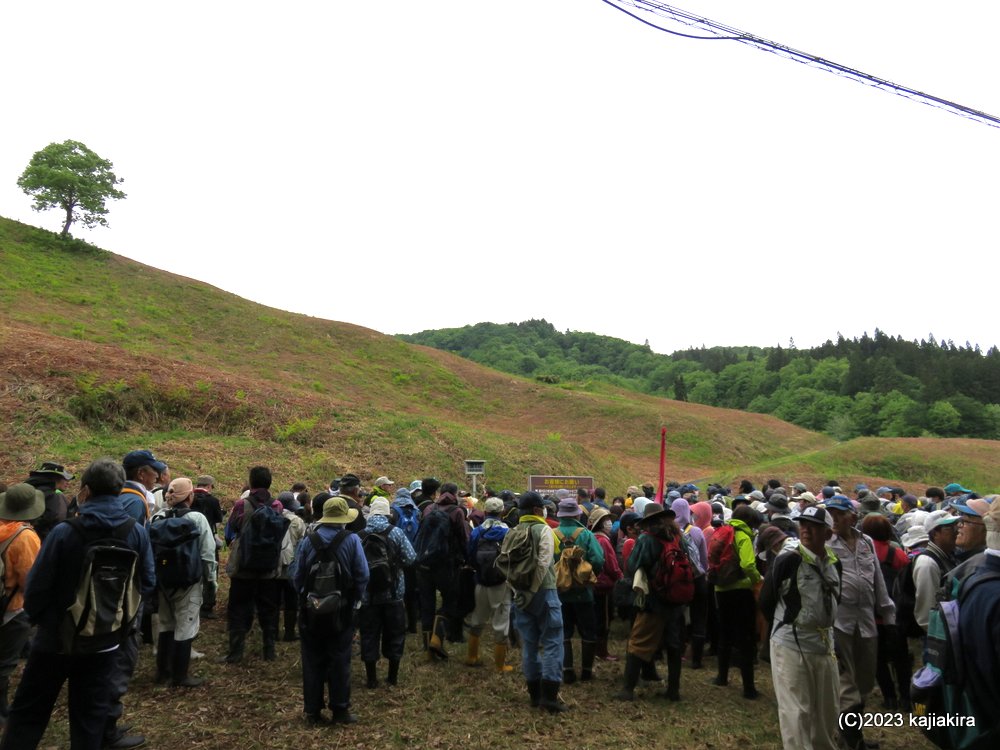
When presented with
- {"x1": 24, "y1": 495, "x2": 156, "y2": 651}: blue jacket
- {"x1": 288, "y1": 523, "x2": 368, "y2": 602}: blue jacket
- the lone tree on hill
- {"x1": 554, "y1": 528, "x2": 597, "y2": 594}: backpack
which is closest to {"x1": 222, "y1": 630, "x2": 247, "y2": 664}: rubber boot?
{"x1": 288, "y1": 523, "x2": 368, "y2": 602}: blue jacket

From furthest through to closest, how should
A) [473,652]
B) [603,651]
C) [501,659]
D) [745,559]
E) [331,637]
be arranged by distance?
1. [603,651]
2. [473,652]
3. [501,659]
4. [745,559]
5. [331,637]

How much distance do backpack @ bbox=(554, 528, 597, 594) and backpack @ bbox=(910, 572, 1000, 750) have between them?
3547 millimetres

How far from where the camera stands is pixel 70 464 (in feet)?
47.6

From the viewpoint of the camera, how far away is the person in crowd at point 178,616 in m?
6.23

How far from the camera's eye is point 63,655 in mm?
3936

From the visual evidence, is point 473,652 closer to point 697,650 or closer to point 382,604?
point 382,604

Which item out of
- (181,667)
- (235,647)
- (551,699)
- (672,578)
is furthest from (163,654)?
(672,578)

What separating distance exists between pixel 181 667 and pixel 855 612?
246 inches

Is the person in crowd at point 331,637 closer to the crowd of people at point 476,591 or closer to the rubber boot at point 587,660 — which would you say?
the crowd of people at point 476,591

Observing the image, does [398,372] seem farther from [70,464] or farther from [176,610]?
[176,610]

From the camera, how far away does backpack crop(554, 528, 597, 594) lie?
6.67 metres

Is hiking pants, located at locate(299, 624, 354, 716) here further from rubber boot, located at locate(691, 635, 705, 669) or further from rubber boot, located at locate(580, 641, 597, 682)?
rubber boot, located at locate(691, 635, 705, 669)

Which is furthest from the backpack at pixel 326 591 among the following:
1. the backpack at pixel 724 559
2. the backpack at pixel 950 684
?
the backpack at pixel 950 684

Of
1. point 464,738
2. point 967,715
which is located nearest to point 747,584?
point 464,738
